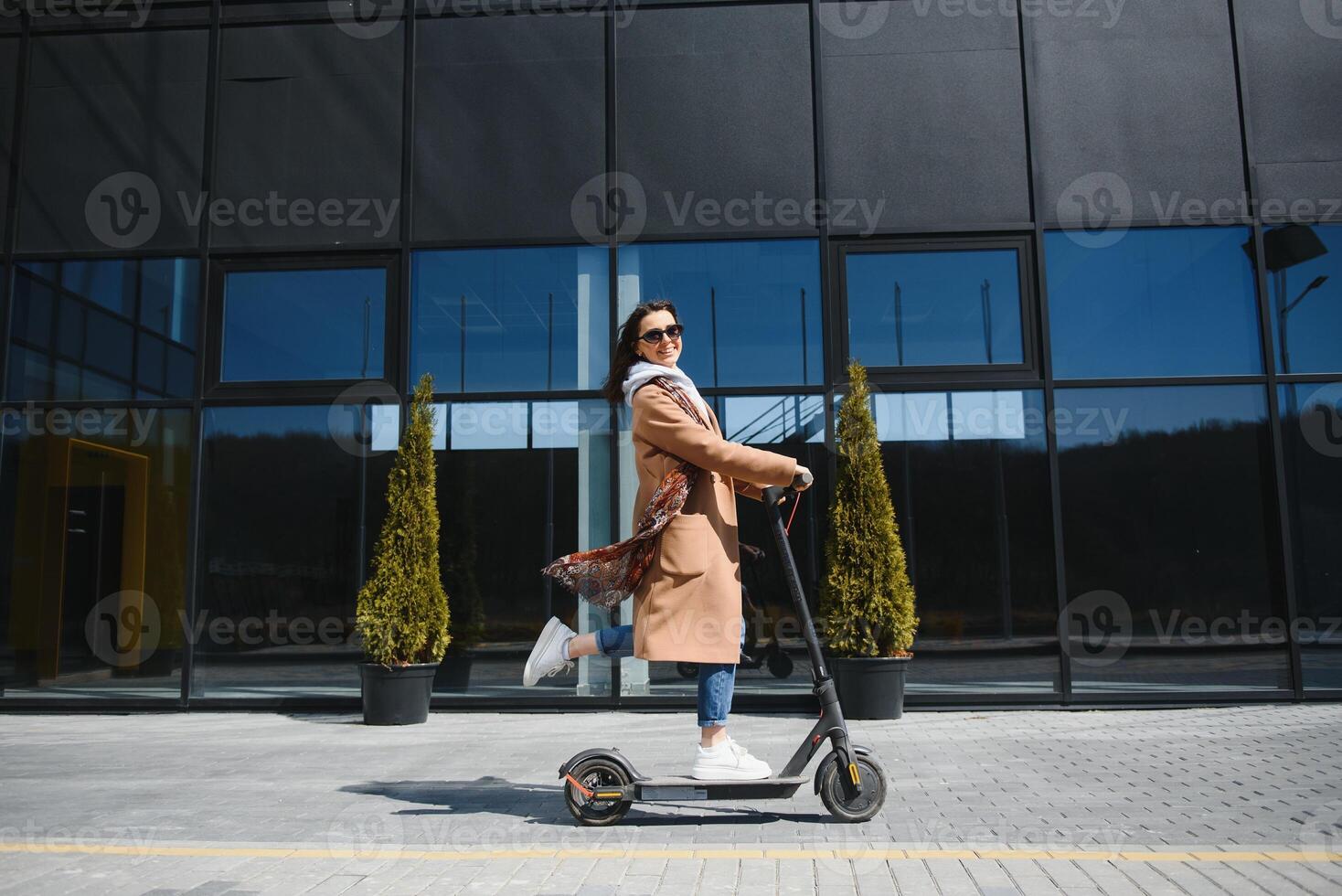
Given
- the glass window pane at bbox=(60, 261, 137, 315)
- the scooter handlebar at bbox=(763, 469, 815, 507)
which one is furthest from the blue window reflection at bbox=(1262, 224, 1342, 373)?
the glass window pane at bbox=(60, 261, 137, 315)

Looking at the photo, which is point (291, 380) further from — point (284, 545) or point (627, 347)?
point (627, 347)

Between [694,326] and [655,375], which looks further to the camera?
[694,326]

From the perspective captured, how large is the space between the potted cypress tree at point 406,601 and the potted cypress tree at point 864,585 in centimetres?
289

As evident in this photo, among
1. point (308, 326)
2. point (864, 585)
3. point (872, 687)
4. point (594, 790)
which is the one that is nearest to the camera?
point (594, 790)

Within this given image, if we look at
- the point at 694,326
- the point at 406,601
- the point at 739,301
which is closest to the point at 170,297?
the point at 406,601

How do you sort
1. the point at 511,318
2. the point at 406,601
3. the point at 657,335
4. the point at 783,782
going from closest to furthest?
the point at 783,782 → the point at 657,335 → the point at 406,601 → the point at 511,318

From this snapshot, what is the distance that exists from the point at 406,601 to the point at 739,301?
348cm

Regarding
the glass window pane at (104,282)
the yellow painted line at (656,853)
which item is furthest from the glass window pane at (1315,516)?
the glass window pane at (104,282)

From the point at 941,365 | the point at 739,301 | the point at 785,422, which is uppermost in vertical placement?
the point at 739,301

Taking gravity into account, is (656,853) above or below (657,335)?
below

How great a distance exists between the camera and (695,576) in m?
4.17

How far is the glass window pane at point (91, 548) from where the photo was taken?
8578 millimetres

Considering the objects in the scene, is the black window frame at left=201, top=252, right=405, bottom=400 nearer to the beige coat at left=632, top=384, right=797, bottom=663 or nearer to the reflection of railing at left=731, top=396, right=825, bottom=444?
the reflection of railing at left=731, top=396, right=825, bottom=444

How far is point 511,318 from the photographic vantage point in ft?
28.2
